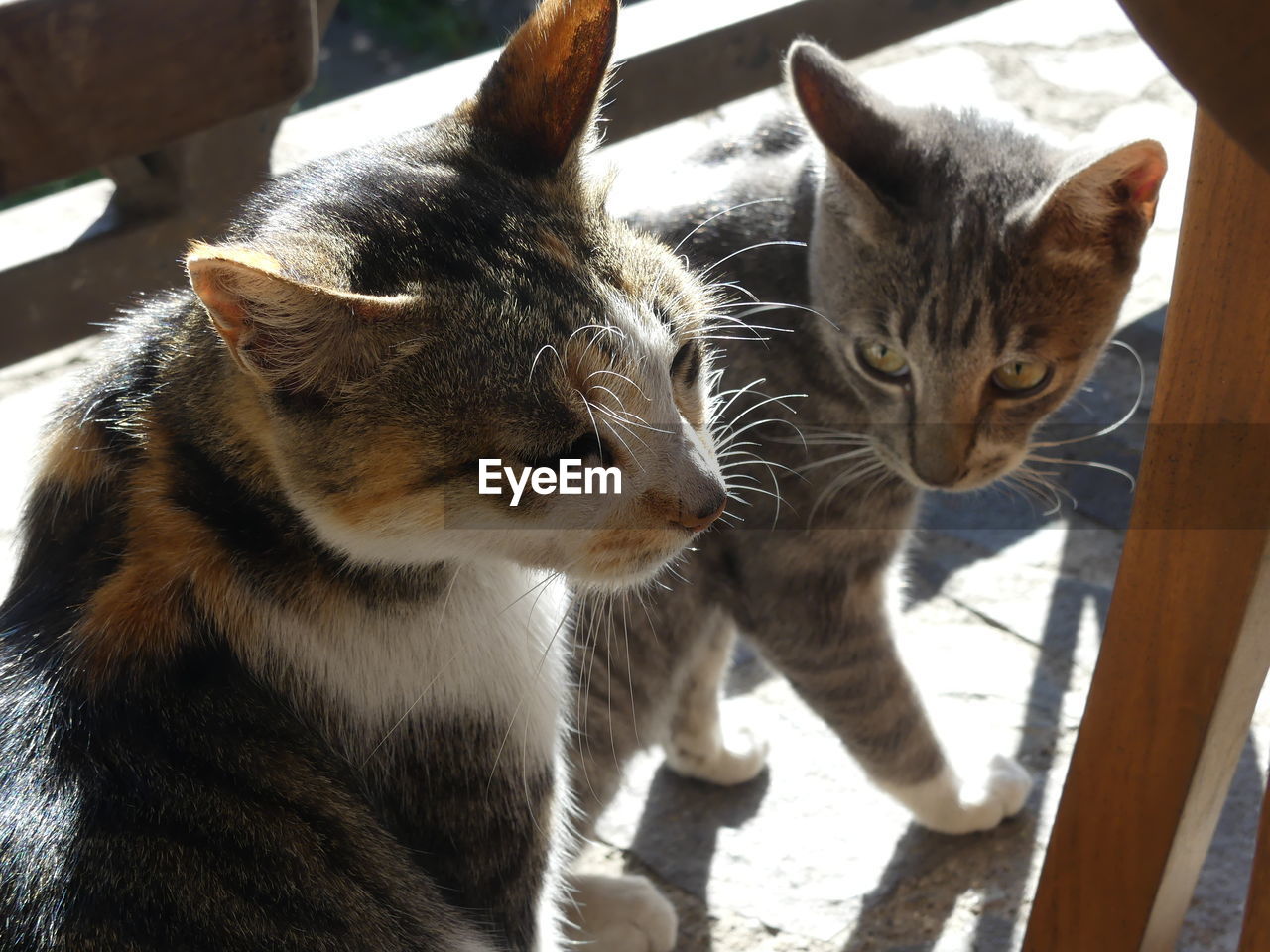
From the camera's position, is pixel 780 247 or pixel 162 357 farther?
pixel 780 247

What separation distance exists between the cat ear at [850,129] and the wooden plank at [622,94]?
0.67 m

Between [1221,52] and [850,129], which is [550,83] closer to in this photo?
[850,129]

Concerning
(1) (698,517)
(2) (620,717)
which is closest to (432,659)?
(1) (698,517)

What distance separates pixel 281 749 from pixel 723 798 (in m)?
1.08

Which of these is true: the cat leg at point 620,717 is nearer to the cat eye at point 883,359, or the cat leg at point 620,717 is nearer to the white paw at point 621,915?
the white paw at point 621,915

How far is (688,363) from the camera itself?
4.46 feet

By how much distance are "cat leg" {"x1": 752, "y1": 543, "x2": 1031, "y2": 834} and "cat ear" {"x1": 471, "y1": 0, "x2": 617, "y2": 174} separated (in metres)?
0.76

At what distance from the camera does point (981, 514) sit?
2.65 metres

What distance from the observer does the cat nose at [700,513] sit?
3.97 ft

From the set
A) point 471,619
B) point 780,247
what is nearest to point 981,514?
point 780,247

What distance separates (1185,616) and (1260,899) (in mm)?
288

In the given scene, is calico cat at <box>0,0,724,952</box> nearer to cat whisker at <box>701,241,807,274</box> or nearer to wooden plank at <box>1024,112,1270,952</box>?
cat whisker at <box>701,241,807,274</box>

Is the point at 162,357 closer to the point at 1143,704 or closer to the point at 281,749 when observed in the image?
the point at 281,749

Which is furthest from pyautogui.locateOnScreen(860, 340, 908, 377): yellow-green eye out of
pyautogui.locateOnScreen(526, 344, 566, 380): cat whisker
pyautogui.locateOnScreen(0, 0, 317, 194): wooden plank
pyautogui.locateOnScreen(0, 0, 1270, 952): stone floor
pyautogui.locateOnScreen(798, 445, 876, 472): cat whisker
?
pyautogui.locateOnScreen(0, 0, 317, 194): wooden plank
